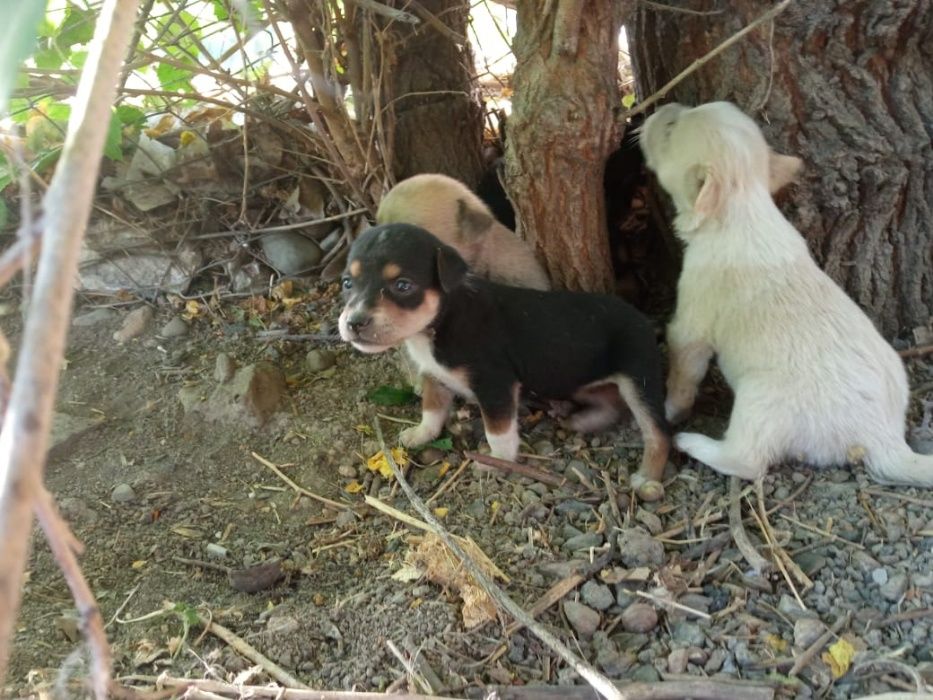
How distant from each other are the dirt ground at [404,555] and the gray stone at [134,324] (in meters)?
0.28

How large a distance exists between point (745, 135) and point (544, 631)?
208 cm

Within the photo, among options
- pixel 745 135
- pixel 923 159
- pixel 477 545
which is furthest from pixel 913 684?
pixel 923 159

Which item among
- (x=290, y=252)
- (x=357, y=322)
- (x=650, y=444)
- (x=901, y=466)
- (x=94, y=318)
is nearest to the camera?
(x=901, y=466)

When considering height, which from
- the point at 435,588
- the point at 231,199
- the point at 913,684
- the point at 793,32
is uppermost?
the point at 793,32

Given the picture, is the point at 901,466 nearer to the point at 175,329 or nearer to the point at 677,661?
the point at 677,661

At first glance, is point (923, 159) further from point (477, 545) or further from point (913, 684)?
point (477, 545)

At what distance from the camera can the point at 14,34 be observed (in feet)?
3.60

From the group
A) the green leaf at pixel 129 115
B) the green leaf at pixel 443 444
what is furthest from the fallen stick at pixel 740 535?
the green leaf at pixel 129 115

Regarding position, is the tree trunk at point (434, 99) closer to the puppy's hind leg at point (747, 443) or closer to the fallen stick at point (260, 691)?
the puppy's hind leg at point (747, 443)

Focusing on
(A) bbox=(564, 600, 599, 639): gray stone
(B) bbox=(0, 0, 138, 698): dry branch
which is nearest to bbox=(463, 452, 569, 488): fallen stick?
(A) bbox=(564, 600, 599, 639): gray stone

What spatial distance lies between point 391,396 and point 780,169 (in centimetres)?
199

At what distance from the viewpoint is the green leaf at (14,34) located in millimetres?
1079

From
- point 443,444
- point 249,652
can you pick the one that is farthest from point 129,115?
point 249,652

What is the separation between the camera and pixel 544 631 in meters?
2.56
